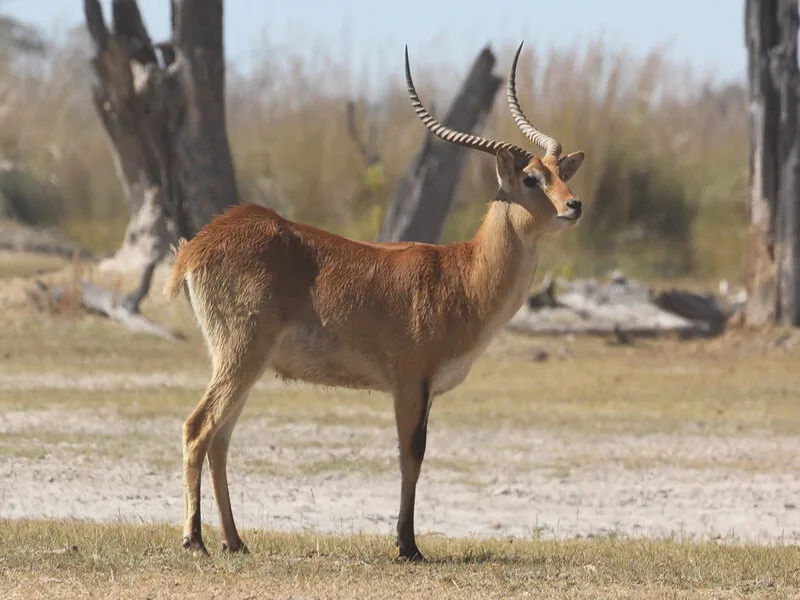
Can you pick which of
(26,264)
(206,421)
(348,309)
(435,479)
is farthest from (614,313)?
(206,421)

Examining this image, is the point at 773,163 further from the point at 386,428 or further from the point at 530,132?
the point at 530,132

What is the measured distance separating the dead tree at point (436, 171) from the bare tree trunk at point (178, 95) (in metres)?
2.33

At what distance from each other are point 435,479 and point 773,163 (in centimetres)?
1167

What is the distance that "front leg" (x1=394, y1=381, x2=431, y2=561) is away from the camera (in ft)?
28.1

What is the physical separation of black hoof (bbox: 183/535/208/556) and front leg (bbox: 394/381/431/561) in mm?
1009

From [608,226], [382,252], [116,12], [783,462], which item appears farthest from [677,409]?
[608,226]

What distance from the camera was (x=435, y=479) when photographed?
12195 mm

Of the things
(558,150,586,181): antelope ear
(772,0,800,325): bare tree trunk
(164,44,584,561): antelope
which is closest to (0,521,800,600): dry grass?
(164,44,584,561): antelope

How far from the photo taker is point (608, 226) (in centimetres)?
2917

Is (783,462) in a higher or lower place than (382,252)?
lower

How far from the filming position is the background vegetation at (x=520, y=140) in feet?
94.5

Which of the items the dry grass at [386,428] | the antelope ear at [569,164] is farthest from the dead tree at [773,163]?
the antelope ear at [569,164]

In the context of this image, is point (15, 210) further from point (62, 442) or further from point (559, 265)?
point (62, 442)

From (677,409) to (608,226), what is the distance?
13.4 m
